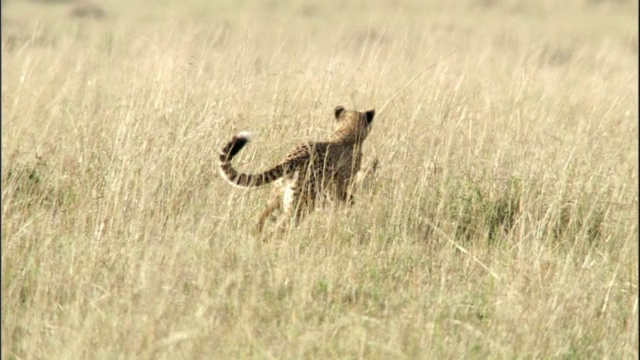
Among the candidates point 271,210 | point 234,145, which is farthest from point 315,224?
point 234,145

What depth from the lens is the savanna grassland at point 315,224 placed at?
3.48 meters

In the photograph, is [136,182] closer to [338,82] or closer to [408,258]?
[408,258]

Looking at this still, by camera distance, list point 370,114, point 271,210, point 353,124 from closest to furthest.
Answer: point 271,210
point 353,124
point 370,114

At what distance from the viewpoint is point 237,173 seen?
15.0ft

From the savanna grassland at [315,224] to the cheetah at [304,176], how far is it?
121mm

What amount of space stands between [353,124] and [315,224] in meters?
0.87

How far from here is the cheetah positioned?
14.9ft

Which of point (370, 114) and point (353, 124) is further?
point (370, 114)

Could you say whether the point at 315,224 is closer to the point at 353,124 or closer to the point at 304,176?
the point at 304,176

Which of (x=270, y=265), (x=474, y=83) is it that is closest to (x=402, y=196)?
(x=270, y=265)

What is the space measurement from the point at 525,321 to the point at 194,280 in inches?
45.5

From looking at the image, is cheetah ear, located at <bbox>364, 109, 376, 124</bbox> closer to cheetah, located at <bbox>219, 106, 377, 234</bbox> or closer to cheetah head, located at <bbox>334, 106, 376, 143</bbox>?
cheetah head, located at <bbox>334, 106, 376, 143</bbox>

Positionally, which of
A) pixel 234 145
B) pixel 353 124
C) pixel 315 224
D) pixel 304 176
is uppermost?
pixel 353 124

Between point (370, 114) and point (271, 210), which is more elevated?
point (370, 114)
